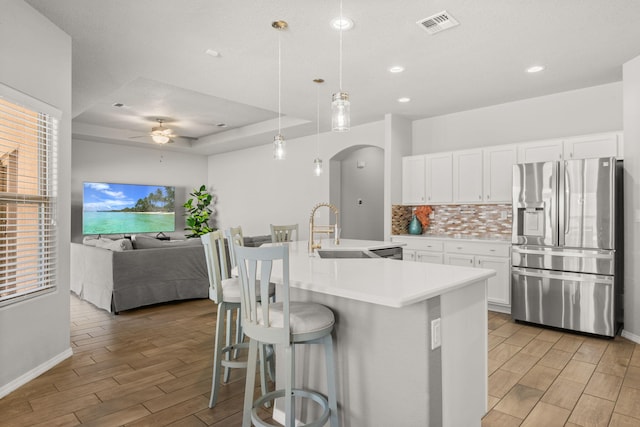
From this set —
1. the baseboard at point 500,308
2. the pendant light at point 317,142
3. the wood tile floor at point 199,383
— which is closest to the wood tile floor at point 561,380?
the wood tile floor at point 199,383

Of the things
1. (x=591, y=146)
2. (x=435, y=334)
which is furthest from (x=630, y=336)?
(x=435, y=334)

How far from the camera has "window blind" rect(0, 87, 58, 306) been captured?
2.66m

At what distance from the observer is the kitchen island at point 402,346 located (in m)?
1.65

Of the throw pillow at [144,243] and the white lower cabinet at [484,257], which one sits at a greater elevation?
the throw pillow at [144,243]

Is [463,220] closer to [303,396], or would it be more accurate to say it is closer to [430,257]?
[430,257]

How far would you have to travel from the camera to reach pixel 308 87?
14.6 feet

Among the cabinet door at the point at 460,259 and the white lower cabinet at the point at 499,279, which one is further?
the cabinet door at the point at 460,259

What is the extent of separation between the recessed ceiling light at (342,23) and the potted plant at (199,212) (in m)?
6.83

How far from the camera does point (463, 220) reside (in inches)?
217

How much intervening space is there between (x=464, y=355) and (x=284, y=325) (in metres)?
0.93

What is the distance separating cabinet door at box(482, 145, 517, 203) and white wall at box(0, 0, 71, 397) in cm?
465

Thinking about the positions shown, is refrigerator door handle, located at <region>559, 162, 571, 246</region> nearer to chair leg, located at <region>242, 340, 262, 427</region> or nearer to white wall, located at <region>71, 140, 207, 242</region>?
chair leg, located at <region>242, 340, 262, 427</region>

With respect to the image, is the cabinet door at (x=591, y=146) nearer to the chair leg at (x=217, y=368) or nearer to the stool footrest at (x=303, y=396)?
the stool footrest at (x=303, y=396)

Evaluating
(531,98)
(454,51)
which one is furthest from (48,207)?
(531,98)
